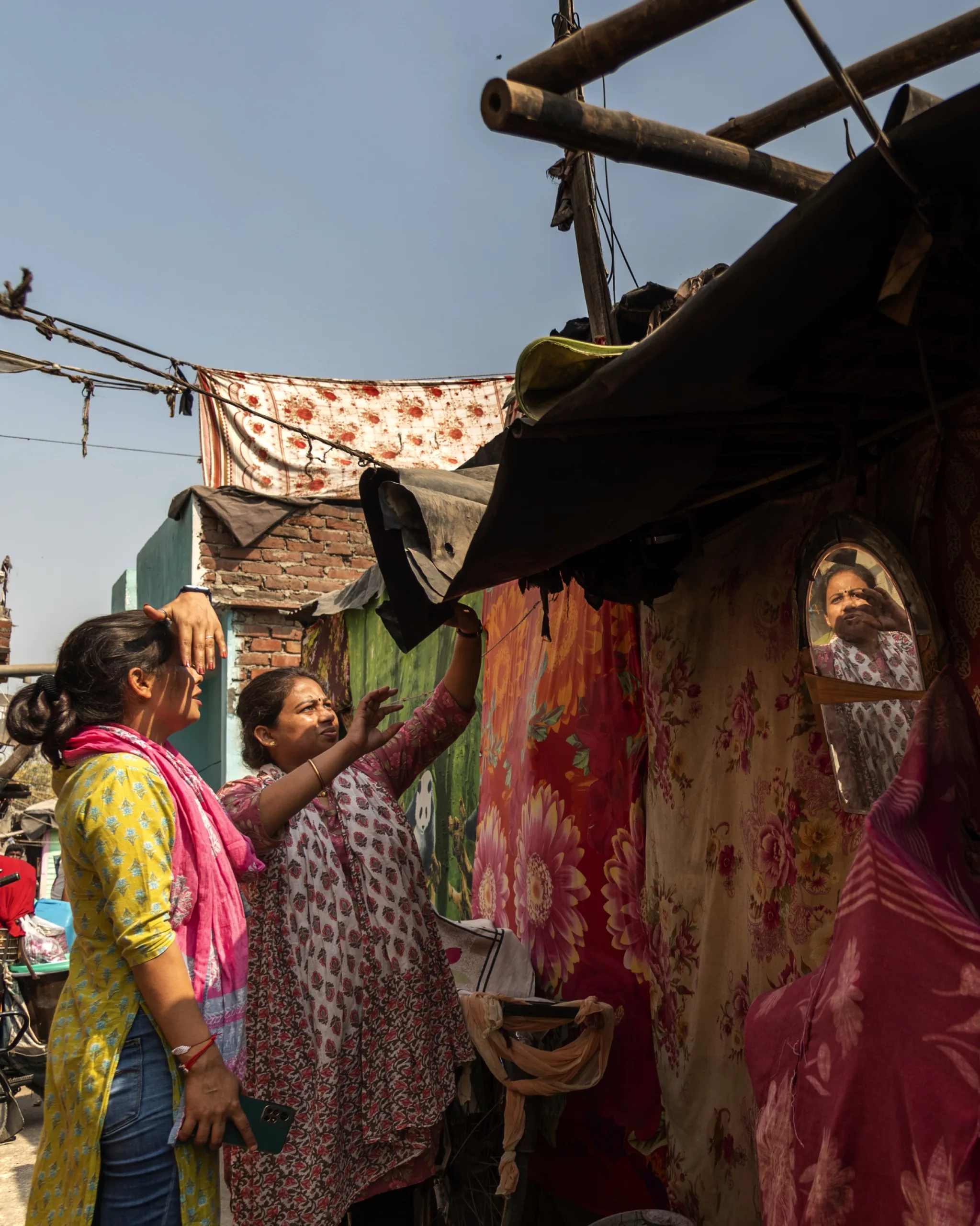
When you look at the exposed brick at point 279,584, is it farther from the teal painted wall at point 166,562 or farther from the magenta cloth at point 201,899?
the magenta cloth at point 201,899

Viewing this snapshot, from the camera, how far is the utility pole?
348cm

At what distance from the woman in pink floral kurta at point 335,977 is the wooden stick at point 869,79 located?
141cm

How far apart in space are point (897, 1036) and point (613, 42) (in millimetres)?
1428

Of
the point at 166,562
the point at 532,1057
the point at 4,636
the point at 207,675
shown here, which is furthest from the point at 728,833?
the point at 4,636

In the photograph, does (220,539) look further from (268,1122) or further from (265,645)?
(268,1122)

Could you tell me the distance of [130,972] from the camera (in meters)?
1.82

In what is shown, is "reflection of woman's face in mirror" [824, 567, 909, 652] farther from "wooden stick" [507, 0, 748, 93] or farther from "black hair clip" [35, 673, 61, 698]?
"black hair clip" [35, 673, 61, 698]

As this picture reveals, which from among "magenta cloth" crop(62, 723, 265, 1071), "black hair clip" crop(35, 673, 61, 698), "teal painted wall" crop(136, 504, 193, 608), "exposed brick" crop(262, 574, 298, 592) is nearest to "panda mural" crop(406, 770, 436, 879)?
"magenta cloth" crop(62, 723, 265, 1071)

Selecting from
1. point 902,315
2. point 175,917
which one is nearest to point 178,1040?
point 175,917

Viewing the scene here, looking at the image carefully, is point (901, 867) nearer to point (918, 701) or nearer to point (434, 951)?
point (918, 701)

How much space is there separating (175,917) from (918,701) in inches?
59.5

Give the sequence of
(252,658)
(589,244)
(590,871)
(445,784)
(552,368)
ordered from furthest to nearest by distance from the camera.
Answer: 1. (252,658)
2. (445,784)
3. (589,244)
4. (590,871)
5. (552,368)

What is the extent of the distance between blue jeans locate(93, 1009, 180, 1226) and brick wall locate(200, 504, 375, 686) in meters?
6.47

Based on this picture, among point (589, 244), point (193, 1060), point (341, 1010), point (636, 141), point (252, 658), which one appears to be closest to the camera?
point (636, 141)
